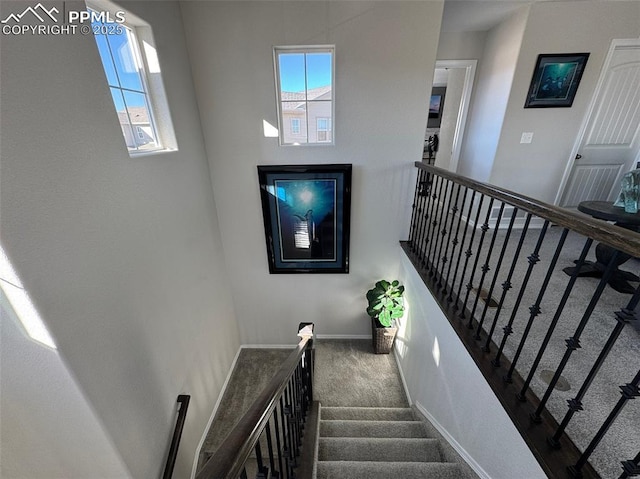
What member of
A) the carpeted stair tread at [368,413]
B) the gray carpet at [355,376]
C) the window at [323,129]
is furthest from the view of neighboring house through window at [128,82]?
the gray carpet at [355,376]

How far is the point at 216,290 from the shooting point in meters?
2.78

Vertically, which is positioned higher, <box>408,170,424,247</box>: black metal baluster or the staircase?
<box>408,170,424,247</box>: black metal baluster

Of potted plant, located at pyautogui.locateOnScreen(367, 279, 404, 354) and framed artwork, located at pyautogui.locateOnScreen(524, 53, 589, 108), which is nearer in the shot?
framed artwork, located at pyautogui.locateOnScreen(524, 53, 589, 108)

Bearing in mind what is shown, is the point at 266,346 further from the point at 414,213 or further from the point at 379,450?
the point at 414,213

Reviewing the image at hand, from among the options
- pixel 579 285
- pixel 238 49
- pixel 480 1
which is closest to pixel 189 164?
pixel 238 49

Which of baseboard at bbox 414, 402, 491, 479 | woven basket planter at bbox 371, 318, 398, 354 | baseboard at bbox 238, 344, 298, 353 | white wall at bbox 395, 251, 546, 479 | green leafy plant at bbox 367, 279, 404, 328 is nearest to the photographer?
white wall at bbox 395, 251, 546, 479

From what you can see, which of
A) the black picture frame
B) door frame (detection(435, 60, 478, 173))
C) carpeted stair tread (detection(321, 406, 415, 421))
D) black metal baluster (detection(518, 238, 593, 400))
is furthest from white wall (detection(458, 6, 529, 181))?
carpeted stair tread (detection(321, 406, 415, 421))

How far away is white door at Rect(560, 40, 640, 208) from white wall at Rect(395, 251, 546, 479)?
2.43m

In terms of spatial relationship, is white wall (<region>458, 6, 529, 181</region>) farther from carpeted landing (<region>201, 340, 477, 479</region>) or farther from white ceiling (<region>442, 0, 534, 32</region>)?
carpeted landing (<region>201, 340, 477, 479</region>)

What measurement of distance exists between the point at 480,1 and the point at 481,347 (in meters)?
3.07

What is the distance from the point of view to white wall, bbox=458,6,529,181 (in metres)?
2.71

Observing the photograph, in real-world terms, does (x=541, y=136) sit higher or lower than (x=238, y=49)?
lower

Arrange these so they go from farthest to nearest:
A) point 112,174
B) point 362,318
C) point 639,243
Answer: point 362,318 → point 112,174 → point 639,243

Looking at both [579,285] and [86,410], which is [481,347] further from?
[86,410]
